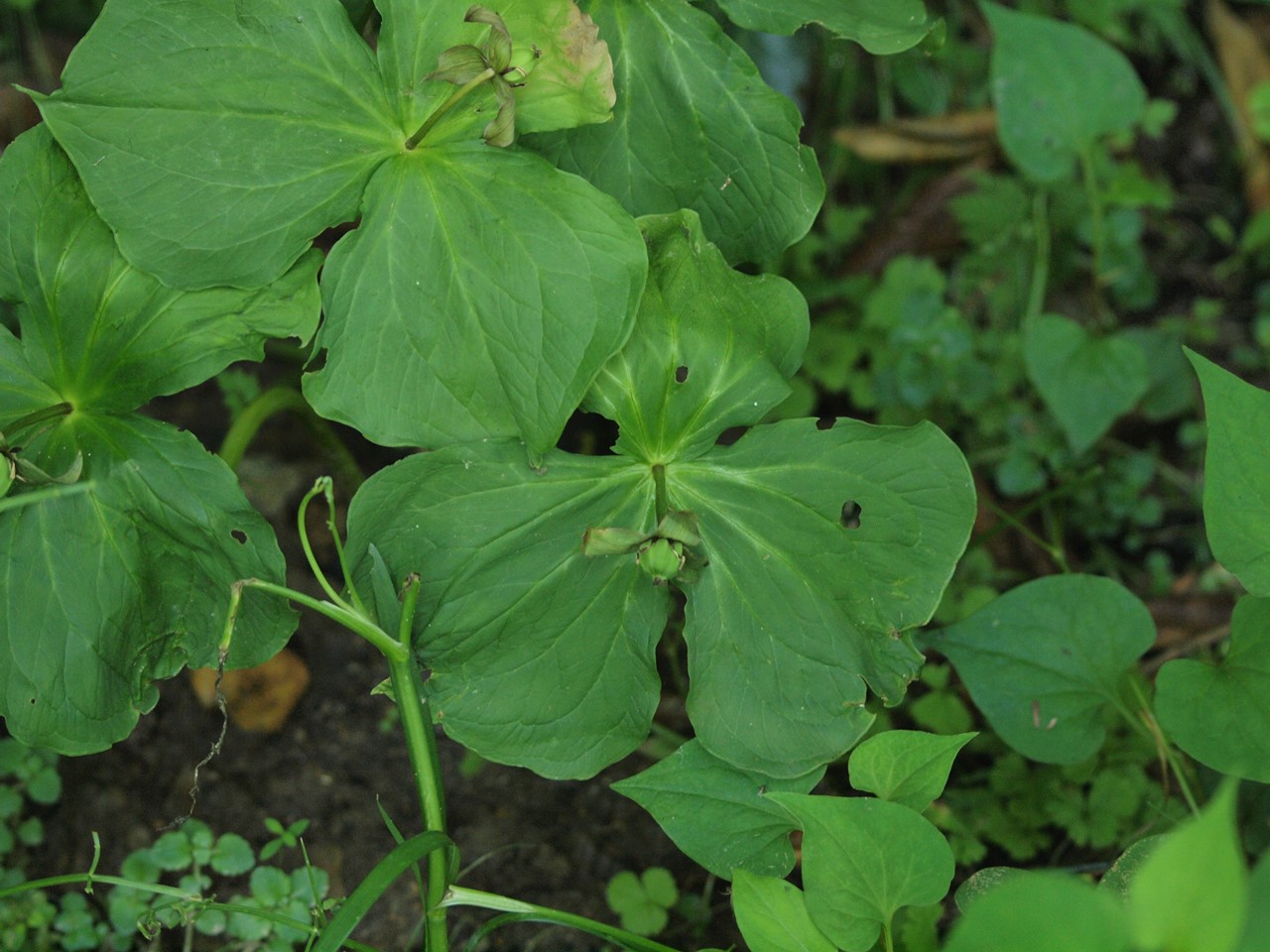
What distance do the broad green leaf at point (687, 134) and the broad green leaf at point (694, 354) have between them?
0.21 m

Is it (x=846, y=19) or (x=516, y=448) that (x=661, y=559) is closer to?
(x=516, y=448)

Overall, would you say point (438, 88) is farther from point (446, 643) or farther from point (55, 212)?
point (446, 643)

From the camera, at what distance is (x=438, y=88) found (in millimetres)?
1685

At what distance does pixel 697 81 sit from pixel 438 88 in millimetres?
467

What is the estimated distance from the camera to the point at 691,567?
1.70 meters

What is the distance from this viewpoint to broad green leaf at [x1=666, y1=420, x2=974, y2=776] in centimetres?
172

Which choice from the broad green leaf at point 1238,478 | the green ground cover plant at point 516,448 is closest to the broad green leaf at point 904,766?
the green ground cover plant at point 516,448

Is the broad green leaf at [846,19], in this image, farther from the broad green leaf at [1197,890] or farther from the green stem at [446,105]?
the broad green leaf at [1197,890]

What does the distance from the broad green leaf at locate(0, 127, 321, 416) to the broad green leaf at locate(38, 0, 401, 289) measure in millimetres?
60

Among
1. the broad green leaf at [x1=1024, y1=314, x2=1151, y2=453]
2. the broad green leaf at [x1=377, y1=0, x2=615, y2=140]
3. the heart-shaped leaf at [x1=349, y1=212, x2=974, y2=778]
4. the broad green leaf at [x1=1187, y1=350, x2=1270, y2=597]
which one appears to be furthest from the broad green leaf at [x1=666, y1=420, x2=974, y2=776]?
the broad green leaf at [x1=1024, y1=314, x2=1151, y2=453]

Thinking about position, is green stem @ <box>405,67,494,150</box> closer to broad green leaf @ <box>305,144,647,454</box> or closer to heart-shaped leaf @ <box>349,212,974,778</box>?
broad green leaf @ <box>305,144,647,454</box>

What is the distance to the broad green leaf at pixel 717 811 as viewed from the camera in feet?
5.47

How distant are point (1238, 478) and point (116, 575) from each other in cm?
175

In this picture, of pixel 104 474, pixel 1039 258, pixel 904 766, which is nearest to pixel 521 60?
pixel 104 474
